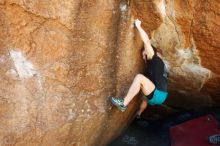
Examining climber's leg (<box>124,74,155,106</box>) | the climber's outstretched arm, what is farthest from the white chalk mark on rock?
the climber's outstretched arm

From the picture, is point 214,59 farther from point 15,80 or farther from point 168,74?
point 15,80

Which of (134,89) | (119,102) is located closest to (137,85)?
(134,89)

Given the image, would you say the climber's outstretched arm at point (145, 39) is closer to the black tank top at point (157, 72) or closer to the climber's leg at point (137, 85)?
the black tank top at point (157, 72)

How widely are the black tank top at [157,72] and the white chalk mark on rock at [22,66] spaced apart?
1507 mm

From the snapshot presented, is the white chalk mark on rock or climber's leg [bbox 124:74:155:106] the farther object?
climber's leg [bbox 124:74:155:106]

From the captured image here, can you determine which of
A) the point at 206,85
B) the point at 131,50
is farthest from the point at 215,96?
the point at 131,50

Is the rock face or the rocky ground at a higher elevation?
the rock face

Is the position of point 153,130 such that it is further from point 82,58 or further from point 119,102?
point 82,58

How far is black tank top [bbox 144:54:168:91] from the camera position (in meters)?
5.45

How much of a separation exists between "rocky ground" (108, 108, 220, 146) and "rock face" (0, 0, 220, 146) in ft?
0.91

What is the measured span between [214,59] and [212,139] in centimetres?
101

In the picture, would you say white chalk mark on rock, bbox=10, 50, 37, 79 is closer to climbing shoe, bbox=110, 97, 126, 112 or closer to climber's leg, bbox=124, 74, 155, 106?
climbing shoe, bbox=110, 97, 126, 112

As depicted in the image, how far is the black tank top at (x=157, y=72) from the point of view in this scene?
17.9 feet

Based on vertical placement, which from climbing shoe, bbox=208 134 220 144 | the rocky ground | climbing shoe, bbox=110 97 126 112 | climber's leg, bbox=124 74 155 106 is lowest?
the rocky ground
